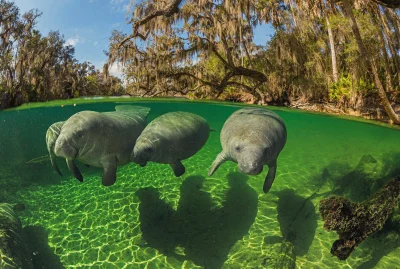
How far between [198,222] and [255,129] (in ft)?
8.64

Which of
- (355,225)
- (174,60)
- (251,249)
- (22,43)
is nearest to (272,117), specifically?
(355,225)

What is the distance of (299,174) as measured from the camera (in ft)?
25.8

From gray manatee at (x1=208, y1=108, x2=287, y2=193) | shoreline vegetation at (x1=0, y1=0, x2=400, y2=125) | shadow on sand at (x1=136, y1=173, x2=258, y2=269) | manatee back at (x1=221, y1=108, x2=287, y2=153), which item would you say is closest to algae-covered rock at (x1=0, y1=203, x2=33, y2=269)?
shadow on sand at (x1=136, y1=173, x2=258, y2=269)

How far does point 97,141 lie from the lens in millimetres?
3396

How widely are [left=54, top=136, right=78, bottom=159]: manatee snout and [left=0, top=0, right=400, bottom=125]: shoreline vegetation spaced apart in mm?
12613

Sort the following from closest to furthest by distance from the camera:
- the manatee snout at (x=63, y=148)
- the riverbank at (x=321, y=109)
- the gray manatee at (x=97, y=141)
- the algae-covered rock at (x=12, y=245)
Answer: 1. the manatee snout at (x=63, y=148)
2. the gray manatee at (x=97, y=141)
3. the algae-covered rock at (x=12, y=245)
4. the riverbank at (x=321, y=109)

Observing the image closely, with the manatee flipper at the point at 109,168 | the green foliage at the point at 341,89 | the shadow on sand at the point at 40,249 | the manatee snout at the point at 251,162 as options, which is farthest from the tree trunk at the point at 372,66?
the shadow on sand at the point at 40,249

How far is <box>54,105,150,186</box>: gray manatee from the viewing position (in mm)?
3121

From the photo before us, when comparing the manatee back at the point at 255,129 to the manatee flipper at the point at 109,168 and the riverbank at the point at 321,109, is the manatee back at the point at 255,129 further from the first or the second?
the riverbank at the point at 321,109

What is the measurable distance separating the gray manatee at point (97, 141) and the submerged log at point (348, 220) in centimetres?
263

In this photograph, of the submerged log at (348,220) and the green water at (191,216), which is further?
the green water at (191,216)

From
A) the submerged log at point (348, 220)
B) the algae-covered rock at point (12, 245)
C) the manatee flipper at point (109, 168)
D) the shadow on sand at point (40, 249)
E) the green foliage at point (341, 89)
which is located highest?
the green foliage at point (341, 89)

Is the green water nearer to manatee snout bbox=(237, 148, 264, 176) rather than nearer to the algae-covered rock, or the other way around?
the algae-covered rock

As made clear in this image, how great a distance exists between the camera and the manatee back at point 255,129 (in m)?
3.16
